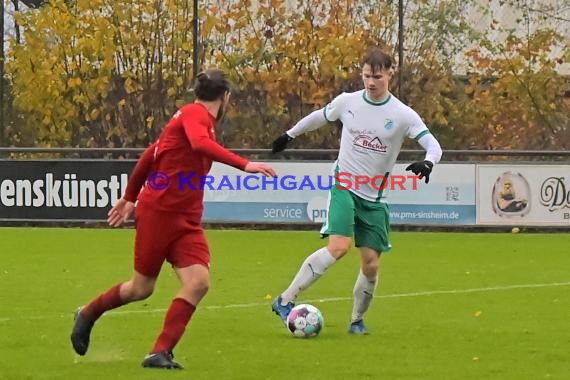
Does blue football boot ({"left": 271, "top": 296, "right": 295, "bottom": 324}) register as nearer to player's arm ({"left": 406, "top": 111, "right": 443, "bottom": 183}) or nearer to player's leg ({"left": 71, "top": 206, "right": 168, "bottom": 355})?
player's arm ({"left": 406, "top": 111, "right": 443, "bottom": 183})

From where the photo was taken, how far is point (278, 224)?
20.5 meters

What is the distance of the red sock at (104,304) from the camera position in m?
8.11

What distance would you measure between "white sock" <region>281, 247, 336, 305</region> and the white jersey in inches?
19.8

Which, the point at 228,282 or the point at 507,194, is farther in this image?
the point at 507,194

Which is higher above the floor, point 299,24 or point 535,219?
point 299,24

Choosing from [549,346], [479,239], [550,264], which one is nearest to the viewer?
[549,346]

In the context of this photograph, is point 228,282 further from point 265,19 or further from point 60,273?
point 265,19

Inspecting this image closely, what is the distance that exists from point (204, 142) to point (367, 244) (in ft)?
7.93

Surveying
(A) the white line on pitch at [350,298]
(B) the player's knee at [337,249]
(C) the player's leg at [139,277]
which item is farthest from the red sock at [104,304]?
(A) the white line on pitch at [350,298]

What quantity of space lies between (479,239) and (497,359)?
36.3ft

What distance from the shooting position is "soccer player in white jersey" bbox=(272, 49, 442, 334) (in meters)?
9.55

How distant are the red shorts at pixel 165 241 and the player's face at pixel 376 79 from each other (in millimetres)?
2029

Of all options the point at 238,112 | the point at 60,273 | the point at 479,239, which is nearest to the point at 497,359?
the point at 60,273

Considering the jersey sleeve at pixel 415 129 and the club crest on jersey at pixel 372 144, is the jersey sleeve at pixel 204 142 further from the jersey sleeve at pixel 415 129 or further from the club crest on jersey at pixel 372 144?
the jersey sleeve at pixel 415 129
